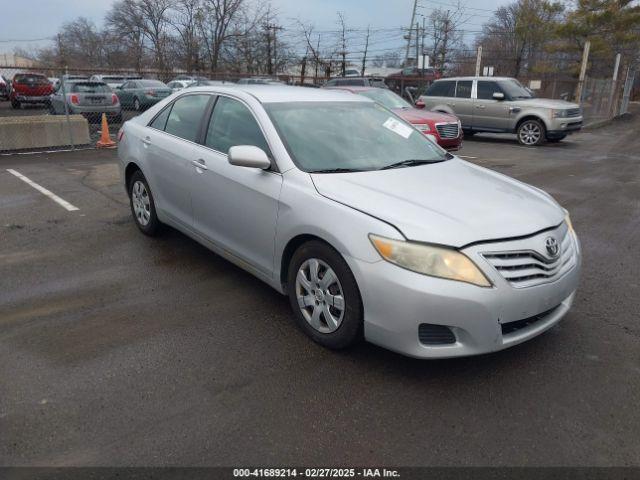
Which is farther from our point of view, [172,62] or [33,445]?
[172,62]

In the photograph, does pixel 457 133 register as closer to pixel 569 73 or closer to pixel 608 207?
pixel 608 207

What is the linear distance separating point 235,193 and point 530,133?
13041 millimetres

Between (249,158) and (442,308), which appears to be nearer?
(442,308)

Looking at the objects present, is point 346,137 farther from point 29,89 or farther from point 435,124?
point 29,89

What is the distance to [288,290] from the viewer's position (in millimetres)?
3539

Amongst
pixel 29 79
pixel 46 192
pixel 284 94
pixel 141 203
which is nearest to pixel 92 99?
pixel 46 192

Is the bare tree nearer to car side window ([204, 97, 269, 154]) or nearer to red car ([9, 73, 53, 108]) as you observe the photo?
red car ([9, 73, 53, 108])

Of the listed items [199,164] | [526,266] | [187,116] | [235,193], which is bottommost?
[526,266]

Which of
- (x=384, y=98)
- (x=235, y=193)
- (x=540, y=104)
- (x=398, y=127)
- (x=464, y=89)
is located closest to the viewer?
(x=235, y=193)

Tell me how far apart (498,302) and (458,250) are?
1.12ft

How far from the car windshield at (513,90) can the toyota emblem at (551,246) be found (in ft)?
43.9

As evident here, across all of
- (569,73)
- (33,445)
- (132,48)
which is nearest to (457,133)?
(33,445)

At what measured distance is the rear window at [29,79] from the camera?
21766mm

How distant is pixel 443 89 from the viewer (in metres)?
16.5
